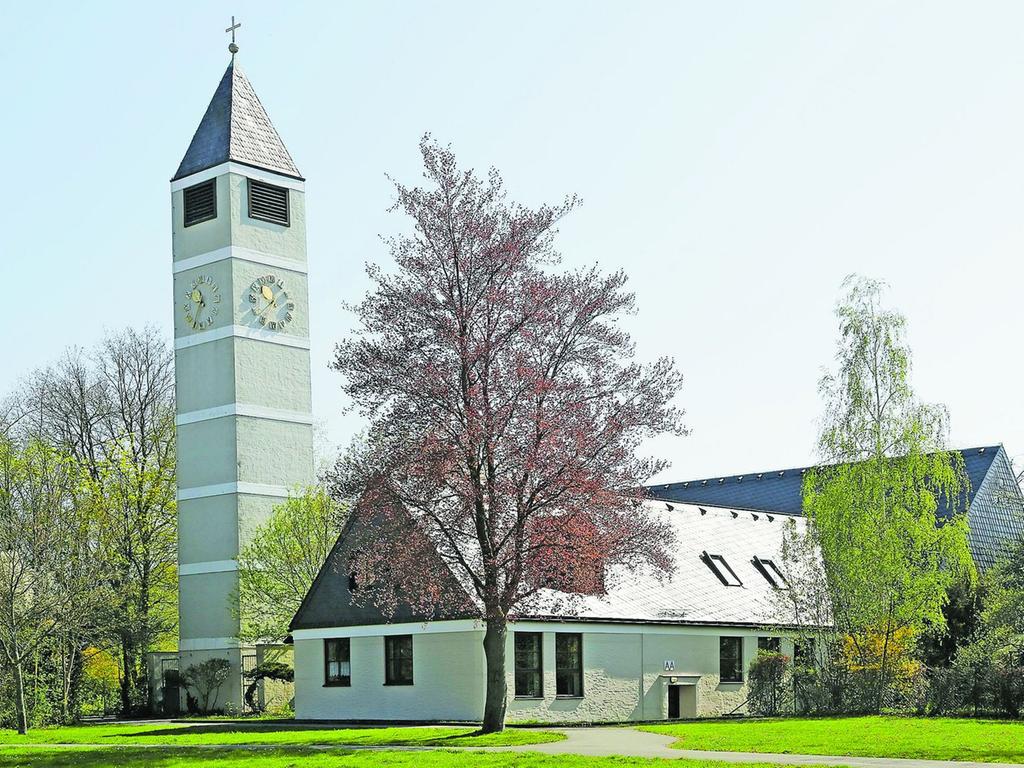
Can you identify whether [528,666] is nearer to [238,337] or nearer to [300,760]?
[300,760]

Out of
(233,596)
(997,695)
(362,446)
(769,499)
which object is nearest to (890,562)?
(997,695)

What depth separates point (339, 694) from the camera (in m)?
36.3

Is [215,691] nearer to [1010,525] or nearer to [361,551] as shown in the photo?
[361,551]

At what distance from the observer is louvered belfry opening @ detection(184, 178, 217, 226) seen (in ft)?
164

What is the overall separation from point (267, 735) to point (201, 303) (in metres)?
23.0

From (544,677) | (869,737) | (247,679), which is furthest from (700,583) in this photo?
(869,737)

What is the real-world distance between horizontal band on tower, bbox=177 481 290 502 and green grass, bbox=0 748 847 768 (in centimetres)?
2152

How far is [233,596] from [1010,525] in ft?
101

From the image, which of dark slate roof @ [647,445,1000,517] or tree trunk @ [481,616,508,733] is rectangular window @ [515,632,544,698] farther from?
dark slate roof @ [647,445,1000,517]

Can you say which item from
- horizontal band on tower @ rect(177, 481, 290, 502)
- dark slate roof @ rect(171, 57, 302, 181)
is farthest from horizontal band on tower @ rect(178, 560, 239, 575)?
dark slate roof @ rect(171, 57, 302, 181)

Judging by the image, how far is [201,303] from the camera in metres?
49.8

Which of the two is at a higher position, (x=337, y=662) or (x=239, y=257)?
(x=239, y=257)

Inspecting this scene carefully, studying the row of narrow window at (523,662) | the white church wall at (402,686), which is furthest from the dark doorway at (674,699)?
the white church wall at (402,686)

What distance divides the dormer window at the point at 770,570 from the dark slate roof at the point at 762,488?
1204 centimetres
